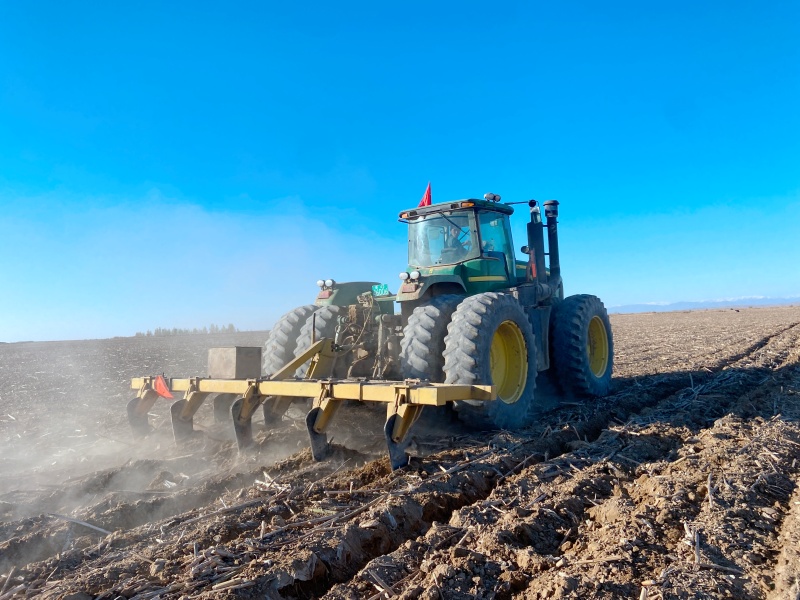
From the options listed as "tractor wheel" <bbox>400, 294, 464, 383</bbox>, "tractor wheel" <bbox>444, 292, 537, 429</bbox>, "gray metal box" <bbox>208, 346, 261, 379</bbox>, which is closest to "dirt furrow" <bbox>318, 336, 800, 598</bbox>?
"tractor wheel" <bbox>444, 292, 537, 429</bbox>

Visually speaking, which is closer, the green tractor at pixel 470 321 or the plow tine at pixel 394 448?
the plow tine at pixel 394 448

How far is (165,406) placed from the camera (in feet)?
Result: 28.9

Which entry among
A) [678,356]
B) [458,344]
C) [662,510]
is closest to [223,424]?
[458,344]

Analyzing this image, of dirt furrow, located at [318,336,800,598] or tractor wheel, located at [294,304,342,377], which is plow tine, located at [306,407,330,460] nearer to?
dirt furrow, located at [318,336,800,598]

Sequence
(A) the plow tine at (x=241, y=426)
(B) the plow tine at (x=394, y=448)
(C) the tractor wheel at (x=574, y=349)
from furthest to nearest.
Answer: (C) the tractor wheel at (x=574, y=349), (A) the plow tine at (x=241, y=426), (B) the plow tine at (x=394, y=448)

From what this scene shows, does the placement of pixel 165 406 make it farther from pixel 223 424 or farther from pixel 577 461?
pixel 577 461

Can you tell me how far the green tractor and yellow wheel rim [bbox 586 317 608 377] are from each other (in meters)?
0.01

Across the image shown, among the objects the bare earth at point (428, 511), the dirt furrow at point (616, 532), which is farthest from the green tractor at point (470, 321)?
the dirt furrow at point (616, 532)

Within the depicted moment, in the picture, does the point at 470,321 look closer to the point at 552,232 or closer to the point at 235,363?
the point at 235,363

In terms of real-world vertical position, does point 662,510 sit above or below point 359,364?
below

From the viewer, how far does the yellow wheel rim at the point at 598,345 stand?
328 inches

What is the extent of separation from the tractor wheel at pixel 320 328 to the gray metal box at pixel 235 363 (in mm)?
633

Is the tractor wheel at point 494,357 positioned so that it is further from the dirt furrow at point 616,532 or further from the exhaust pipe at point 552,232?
the exhaust pipe at point 552,232

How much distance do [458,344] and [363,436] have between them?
135 centimetres
